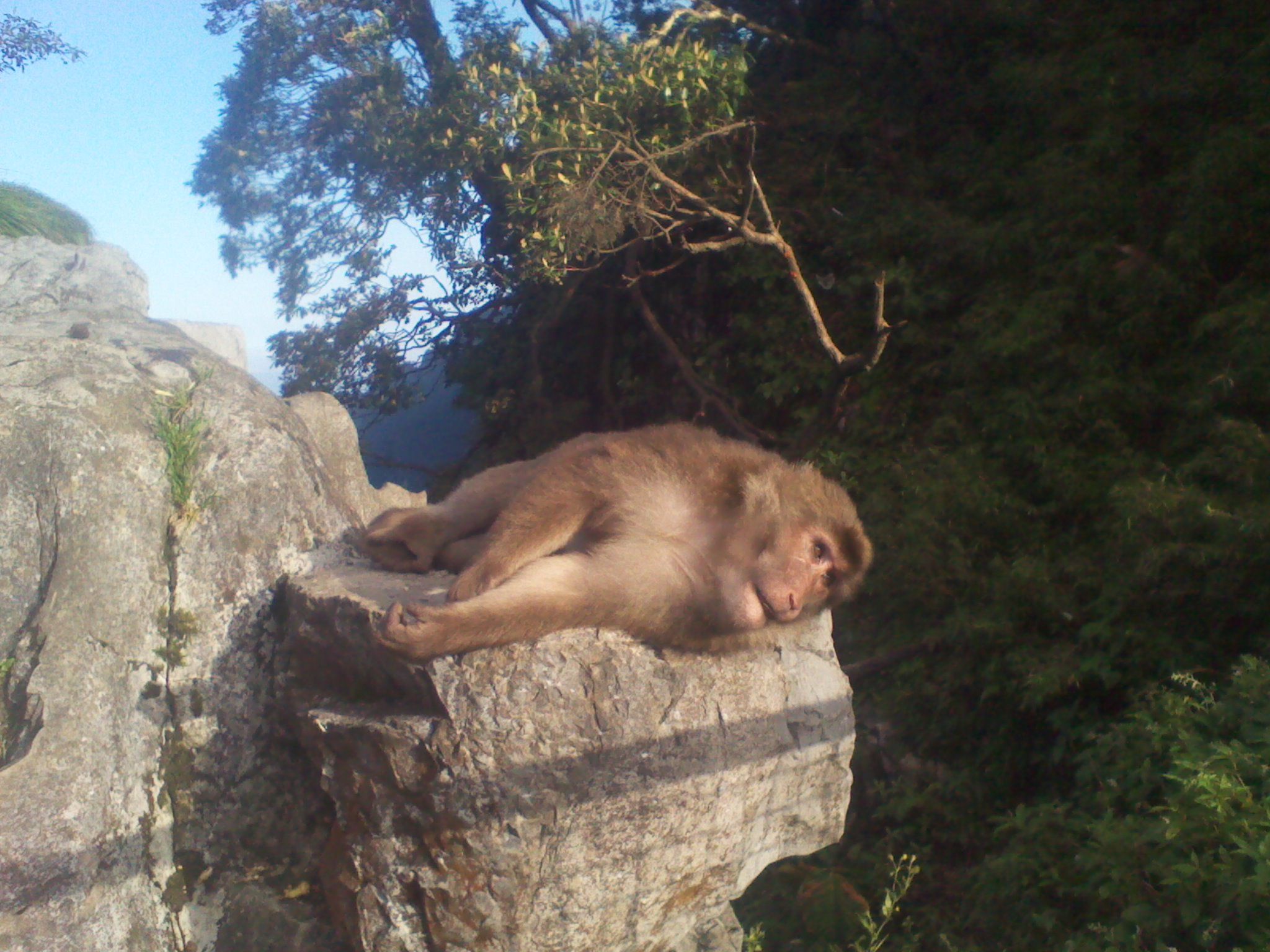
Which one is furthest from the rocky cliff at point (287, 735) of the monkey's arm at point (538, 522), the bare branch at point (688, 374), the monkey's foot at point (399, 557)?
the bare branch at point (688, 374)

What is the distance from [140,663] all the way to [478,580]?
1303 millimetres

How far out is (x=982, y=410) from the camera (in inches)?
218

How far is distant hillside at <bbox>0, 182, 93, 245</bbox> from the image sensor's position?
16.4ft

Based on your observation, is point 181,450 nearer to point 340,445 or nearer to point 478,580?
point 340,445

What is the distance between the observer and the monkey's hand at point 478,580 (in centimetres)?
282

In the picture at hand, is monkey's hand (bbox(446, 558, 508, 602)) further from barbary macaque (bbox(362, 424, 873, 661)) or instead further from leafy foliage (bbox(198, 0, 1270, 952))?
leafy foliage (bbox(198, 0, 1270, 952))

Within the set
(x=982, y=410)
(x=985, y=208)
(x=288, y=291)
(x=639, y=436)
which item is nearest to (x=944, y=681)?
(x=982, y=410)

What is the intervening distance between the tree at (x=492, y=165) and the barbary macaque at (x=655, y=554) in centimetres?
259

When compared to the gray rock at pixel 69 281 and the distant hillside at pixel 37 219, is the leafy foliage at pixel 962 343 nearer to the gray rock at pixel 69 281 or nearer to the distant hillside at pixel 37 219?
the distant hillside at pixel 37 219

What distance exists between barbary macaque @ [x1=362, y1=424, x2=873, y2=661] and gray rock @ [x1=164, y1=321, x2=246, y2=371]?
6.55 feet

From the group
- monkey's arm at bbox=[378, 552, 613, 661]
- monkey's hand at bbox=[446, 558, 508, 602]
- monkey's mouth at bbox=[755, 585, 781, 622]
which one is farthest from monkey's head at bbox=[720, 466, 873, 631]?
monkey's hand at bbox=[446, 558, 508, 602]

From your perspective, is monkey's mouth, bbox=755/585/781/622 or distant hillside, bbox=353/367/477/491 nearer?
monkey's mouth, bbox=755/585/781/622

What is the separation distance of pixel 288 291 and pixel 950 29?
5194mm

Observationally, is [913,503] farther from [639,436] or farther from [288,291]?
[288,291]
